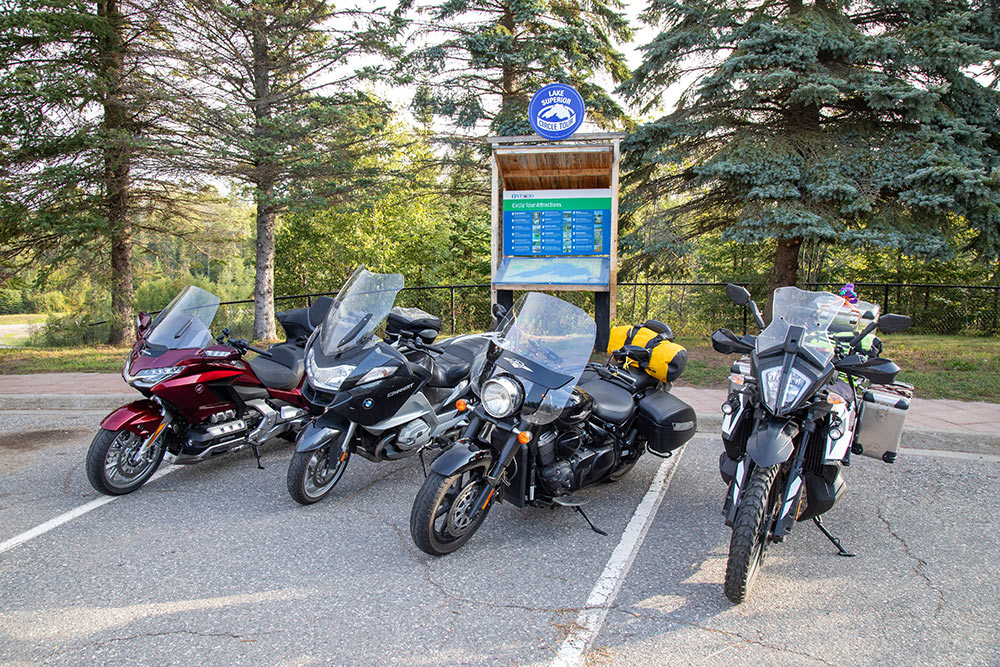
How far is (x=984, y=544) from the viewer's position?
365cm

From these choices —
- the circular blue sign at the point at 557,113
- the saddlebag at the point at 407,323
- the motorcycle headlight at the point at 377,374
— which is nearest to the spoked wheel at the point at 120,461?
the motorcycle headlight at the point at 377,374

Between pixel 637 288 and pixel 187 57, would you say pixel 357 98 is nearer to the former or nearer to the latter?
pixel 187 57

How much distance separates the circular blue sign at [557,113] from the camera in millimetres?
8750

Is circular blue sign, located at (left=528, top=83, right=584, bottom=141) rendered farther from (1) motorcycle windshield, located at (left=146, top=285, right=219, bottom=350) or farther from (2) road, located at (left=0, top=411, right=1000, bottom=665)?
(2) road, located at (left=0, top=411, right=1000, bottom=665)

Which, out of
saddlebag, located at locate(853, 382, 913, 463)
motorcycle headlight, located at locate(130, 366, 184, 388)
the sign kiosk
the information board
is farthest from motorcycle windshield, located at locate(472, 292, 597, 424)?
the information board

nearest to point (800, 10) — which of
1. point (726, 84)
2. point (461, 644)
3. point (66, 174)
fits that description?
point (726, 84)

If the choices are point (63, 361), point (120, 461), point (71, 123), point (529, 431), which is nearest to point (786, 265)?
point (529, 431)

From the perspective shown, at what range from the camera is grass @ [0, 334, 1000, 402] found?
730 cm

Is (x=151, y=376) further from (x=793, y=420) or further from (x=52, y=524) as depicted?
(x=793, y=420)

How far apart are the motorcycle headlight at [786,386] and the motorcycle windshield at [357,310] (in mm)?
2488

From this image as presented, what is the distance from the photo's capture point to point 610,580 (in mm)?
3264

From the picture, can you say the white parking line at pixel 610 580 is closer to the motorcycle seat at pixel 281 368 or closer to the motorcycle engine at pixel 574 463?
the motorcycle engine at pixel 574 463

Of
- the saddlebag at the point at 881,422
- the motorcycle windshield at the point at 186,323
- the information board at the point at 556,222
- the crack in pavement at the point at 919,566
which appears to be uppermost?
the information board at the point at 556,222

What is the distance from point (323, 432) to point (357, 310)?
3.07 feet
